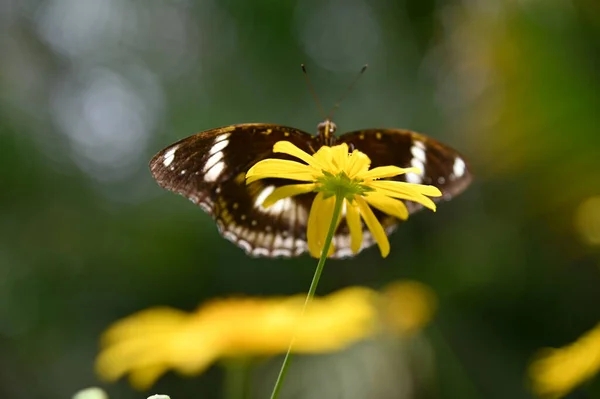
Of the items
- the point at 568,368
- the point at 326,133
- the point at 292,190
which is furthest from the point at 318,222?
the point at 568,368

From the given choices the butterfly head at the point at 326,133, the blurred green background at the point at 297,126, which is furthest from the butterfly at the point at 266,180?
the blurred green background at the point at 297,126

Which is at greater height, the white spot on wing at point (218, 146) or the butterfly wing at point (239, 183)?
the white spot on wing at point (218, 146)

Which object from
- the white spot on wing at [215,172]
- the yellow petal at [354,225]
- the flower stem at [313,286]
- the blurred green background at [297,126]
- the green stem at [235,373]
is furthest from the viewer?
the blurred green background at [297,126]

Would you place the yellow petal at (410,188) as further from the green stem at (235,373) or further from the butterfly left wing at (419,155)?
the green stem at (235,373)

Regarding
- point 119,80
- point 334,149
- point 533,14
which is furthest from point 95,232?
point 334,149

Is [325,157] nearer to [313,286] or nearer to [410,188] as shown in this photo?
[410,188]

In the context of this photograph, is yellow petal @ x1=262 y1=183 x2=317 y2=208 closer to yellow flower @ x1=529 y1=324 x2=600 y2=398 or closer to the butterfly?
the butterfly
